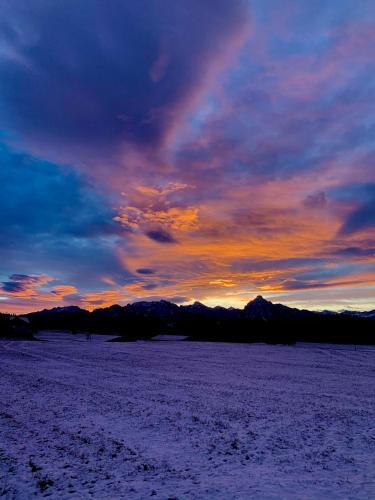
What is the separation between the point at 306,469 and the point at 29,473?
426 cm

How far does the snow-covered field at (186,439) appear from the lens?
5004mm

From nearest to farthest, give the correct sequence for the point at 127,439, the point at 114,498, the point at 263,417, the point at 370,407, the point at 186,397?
1. the point at 114,498
2. the point at 127,439
3. the point at 263,417
4. the point at 370,407
5. the point at 186,397

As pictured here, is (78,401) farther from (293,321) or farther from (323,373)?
(293,321)

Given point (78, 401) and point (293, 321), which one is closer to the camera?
point (78, 401)

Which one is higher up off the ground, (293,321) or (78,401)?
(293,321)

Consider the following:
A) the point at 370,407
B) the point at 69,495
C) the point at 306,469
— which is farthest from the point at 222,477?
the point at 370,407

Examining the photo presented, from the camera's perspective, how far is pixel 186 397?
10.9 metres

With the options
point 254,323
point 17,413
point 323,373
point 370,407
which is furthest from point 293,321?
point 17,413

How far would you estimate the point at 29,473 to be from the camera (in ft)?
17.7

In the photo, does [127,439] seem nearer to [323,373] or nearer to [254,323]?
[323,373]

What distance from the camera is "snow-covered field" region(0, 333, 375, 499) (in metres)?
5.00

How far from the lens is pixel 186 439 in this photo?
702cm

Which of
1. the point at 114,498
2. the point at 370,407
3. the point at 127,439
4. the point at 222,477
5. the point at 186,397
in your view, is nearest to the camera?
the point at 114,498

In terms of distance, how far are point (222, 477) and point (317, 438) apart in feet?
9.22
